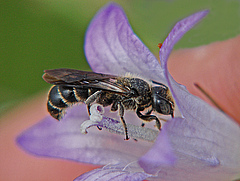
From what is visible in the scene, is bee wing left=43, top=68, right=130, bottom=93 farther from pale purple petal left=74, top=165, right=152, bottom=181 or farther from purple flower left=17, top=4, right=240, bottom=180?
pale purple petal left=74, top=165, right=152, bottom=181

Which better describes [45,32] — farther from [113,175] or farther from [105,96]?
[113,175]

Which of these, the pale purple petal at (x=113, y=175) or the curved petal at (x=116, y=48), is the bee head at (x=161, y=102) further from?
the pale purple petal at (x=113, y=175)

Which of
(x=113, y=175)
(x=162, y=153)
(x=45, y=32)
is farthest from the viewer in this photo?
(x=45, y=32)

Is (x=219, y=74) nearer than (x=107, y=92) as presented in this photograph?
No

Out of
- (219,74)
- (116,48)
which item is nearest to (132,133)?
(116,48)

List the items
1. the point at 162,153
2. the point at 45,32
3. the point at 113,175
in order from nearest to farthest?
the point at 162,153 → the point at 113,175 → the point at 45,32

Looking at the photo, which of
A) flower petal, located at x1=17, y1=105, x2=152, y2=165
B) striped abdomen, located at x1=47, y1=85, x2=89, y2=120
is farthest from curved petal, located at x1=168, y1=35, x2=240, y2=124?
striped abdomen, located at x1=47, y1=85, x2=89, y2=120

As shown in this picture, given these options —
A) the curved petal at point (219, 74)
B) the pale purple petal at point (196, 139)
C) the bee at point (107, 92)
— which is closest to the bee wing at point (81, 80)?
the bee at point (107, 92)
